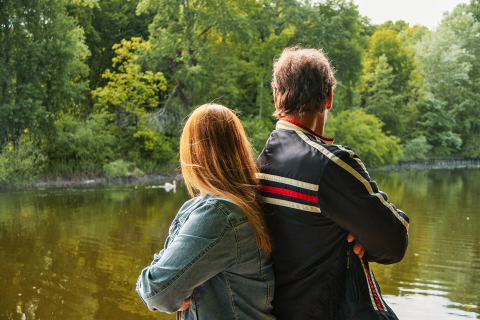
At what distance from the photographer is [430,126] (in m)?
35.9

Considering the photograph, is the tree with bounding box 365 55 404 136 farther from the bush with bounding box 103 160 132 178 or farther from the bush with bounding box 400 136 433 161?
the bush with bounding box 103 160 132 178

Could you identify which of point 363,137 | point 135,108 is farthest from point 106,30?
point 363,137

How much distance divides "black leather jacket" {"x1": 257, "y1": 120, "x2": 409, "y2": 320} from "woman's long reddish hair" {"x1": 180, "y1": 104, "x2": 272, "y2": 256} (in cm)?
9

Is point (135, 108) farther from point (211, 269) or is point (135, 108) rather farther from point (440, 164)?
point (440, 164)

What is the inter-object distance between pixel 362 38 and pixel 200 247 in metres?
36.3

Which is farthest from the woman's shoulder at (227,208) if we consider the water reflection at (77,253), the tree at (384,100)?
the tree at (384,100)

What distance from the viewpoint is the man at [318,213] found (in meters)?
1.56

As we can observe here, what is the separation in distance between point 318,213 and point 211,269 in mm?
419

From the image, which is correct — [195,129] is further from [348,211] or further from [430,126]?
[430,126]

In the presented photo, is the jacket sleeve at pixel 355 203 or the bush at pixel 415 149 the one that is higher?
the jacket sleeve at pixel 355 203

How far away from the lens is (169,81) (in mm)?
24891

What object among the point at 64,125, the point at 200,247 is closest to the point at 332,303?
the point at 200,247

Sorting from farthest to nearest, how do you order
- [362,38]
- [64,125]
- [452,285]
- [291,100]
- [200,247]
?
1. [362,38]
2. [64,125]
3. [452,285]
4. [291,100]
5. [200,247]

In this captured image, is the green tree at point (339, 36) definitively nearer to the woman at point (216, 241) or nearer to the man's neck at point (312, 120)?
the man's neck at point (312, 120)
